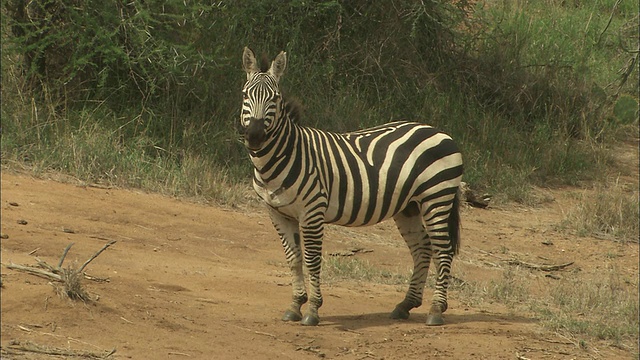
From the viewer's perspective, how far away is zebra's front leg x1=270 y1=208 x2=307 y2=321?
772 centimetres

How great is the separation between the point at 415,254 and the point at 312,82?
A: 18.5 ft

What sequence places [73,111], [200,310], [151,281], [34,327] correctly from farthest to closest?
1. [73,111]
2. [151,281]
3. [200,310]
4. [34,327]

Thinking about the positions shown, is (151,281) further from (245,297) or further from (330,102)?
(330,102)

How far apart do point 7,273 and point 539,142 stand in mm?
9596

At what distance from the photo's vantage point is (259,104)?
737 centimetres

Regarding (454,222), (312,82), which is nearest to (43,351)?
(454,222)

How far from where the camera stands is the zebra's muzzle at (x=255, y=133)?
7.29m

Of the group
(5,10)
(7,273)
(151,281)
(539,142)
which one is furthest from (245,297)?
(539,142)

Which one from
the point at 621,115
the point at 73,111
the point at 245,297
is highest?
the point at 621,115

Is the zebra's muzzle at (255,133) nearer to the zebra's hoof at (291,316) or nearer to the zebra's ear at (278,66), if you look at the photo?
the zebra's ear at (278,66)

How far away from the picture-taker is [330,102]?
1364 cm

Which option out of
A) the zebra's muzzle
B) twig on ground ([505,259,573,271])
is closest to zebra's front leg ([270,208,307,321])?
the zebra's muzzle

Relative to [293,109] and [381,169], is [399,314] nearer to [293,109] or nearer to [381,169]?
[381,169]

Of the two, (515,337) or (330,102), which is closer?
(515,337)
